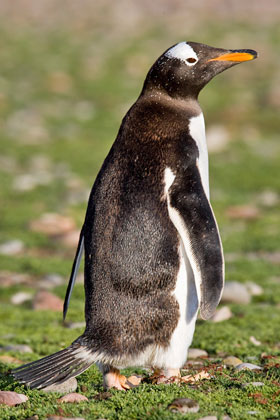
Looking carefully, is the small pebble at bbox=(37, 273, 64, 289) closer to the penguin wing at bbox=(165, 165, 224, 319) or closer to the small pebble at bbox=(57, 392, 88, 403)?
the penguin wing at bbox=(165, 165, 224, 319)

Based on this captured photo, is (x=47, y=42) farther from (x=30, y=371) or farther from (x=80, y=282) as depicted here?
(x=30, y=371)

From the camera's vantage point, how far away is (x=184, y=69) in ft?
14.6

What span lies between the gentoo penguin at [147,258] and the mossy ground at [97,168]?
0.20 meters

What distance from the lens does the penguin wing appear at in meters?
4.00

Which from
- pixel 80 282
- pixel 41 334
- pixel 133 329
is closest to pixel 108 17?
pixel 80 282

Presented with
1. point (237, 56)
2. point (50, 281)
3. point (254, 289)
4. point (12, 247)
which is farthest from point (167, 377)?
point (12, 247)

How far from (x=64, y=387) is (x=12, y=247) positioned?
4.53 m

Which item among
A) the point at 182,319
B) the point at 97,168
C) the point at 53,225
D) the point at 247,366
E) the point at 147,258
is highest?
the point at 97,168

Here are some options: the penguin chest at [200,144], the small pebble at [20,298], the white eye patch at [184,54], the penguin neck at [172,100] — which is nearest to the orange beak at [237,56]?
the white eye patch at [184,54]

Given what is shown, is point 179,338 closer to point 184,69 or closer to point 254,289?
point 184,69

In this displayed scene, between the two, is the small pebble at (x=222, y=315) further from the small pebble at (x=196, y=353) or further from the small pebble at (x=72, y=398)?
the small pebble at (x=72, y=398)

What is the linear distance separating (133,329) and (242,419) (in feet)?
2.63

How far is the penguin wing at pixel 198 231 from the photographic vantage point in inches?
157

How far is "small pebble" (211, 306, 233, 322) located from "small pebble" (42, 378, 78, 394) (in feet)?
7.65
